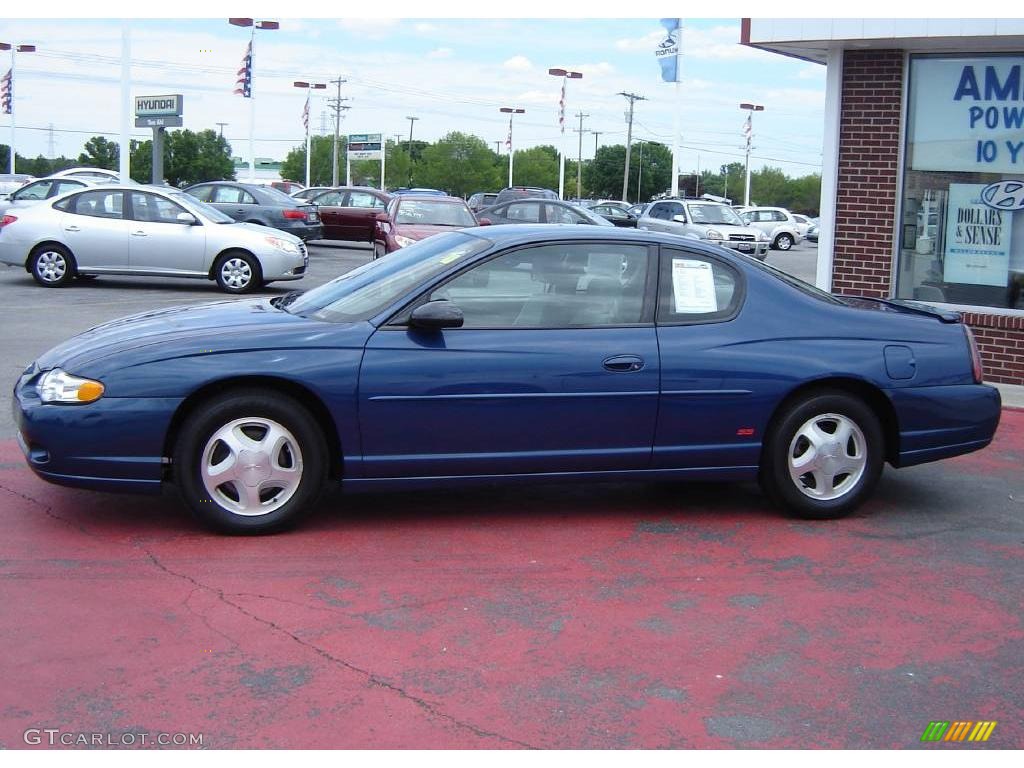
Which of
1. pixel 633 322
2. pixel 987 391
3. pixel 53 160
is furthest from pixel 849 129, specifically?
pixel 53 160

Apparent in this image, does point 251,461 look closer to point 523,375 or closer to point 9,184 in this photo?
point 523,375

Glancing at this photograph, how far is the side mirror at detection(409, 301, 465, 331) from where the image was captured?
230 inches

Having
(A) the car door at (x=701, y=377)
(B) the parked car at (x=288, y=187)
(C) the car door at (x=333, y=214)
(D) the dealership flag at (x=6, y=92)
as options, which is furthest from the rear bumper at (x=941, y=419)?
(D) the dealership flag at (x=6, y=92)

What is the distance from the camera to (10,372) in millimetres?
10406

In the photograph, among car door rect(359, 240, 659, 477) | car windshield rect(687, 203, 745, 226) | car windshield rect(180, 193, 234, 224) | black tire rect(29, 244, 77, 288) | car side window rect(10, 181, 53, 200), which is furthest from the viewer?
car windshield rect(687, 203, 745, 226)

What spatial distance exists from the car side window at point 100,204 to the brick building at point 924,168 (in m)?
9.69

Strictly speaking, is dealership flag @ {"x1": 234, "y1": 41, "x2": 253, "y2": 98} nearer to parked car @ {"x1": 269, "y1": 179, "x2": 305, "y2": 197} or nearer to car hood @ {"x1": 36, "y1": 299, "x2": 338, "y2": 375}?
parked car @ {"x1": 269, "y1": 179, "x2": 305, "y2": 197}

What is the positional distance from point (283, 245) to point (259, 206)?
9.22 metres

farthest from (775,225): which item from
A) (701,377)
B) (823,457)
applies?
(701,377)

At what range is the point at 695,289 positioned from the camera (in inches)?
251

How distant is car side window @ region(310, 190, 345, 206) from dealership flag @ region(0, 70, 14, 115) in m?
45.8

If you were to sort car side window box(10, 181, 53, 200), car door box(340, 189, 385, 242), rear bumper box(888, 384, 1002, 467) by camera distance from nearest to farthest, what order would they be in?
1. rear bumper box(888, 384, 1002, 467)
2. car side window box(10, 181, 53, 200)
3. car door box(340, 189, 385, 242)

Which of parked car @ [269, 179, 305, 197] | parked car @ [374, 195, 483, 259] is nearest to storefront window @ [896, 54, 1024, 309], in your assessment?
parked car @ [374, 195, 483, 259]

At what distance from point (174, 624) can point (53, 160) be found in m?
145
